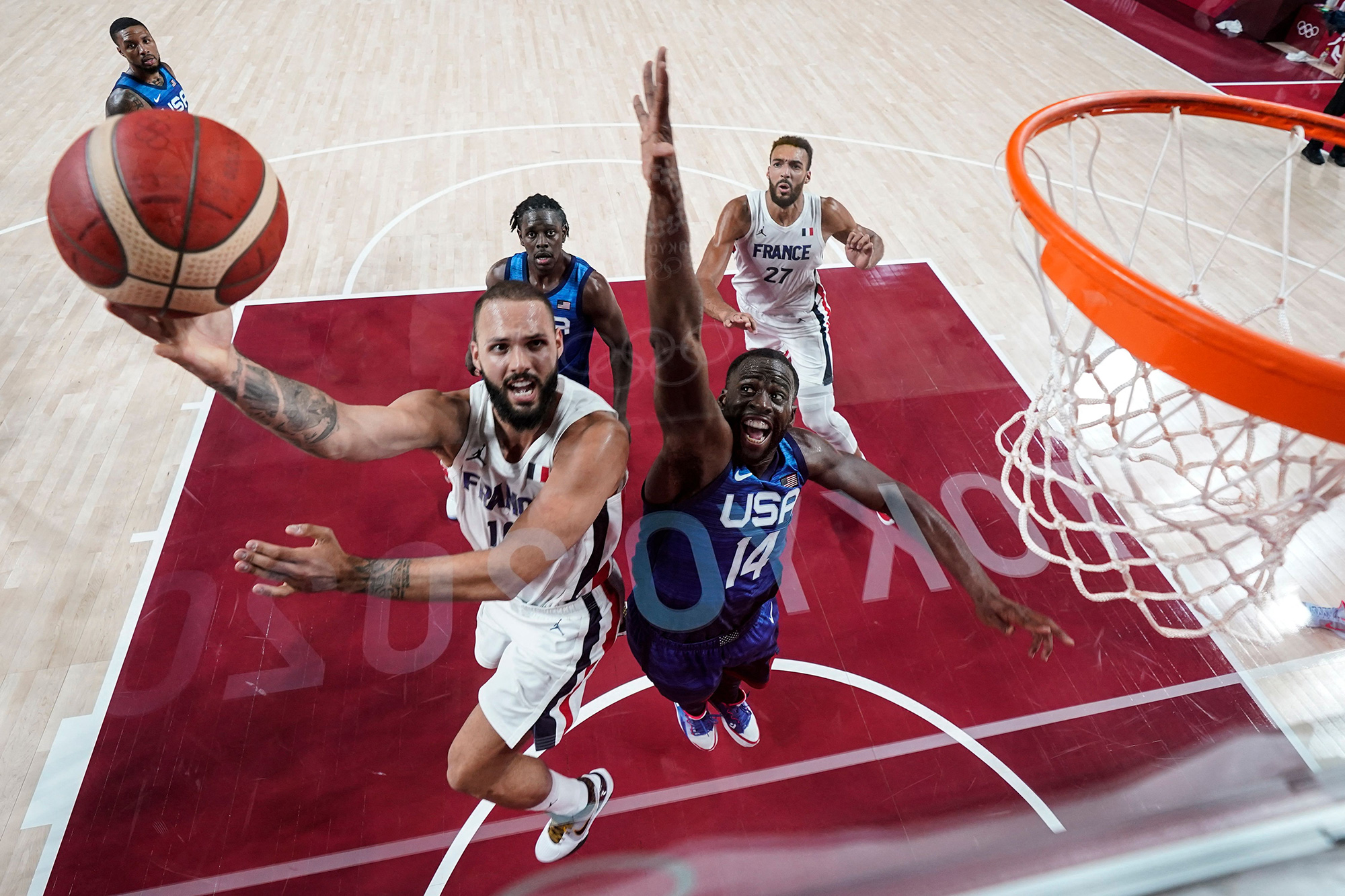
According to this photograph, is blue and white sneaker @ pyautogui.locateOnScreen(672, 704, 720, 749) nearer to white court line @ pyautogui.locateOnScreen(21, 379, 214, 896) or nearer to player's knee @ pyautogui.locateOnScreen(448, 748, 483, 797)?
player's knee @ pyautogui.locateOnScreen(448, 748, 483, 797)

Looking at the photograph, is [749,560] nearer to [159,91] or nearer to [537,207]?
[537,207]

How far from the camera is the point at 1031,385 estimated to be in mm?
4805

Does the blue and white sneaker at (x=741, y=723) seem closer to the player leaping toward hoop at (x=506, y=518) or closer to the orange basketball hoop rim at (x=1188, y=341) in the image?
the player leaping toward hoop at (x=506, y=518)

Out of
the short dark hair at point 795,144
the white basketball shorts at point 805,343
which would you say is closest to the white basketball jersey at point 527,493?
the white basketball shorts at point 805,343

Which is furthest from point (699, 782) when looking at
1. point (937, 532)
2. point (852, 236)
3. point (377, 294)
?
point (377, 294)

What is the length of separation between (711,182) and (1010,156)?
14.8 ft

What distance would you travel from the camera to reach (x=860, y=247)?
3.60 metres

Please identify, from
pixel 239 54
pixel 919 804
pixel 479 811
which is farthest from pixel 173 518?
pixel 239 54

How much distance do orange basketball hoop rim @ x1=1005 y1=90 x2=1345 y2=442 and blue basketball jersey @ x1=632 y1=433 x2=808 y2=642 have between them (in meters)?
1.01

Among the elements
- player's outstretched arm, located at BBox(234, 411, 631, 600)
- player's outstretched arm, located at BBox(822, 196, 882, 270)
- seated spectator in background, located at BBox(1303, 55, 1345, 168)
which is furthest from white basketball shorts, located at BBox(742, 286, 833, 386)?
seated spectator in background, located at BBox(1303, 55, 1345, 168)

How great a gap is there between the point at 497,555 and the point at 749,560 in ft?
3.29

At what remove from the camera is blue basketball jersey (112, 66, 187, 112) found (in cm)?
482

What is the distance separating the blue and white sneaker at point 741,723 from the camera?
3.07 meters

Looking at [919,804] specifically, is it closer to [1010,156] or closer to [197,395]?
[1010,156]
